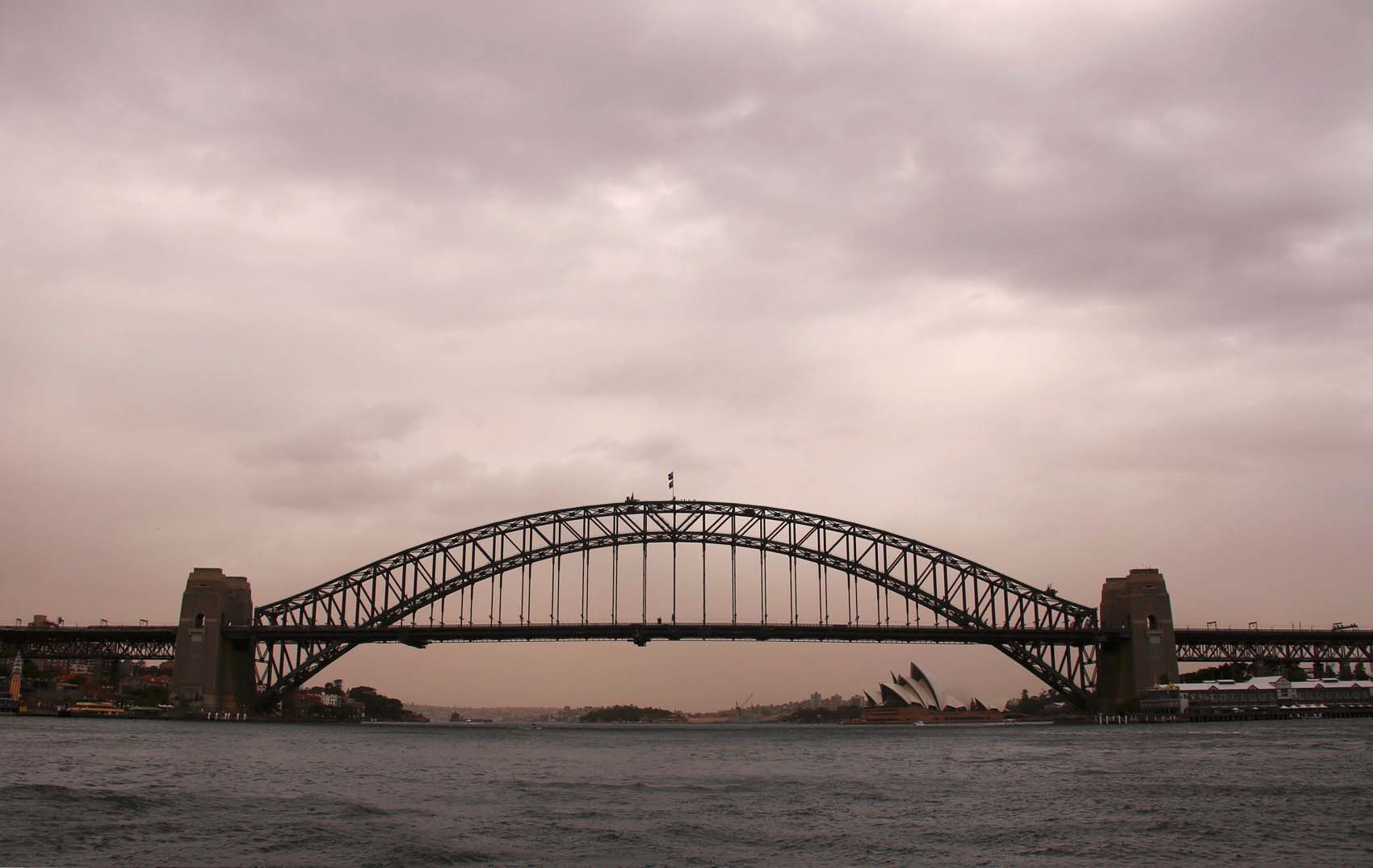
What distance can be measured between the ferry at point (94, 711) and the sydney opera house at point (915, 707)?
78225 millimetres

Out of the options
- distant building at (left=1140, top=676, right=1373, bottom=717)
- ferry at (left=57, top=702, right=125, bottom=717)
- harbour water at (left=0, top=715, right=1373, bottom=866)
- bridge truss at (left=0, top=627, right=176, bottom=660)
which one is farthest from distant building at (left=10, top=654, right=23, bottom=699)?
distant building at (left=1140, top=676, right=1373, bottom=717)

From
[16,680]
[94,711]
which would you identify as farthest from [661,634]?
[16,680]

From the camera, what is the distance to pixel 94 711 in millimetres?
105938

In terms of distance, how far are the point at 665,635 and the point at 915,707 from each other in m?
56.6

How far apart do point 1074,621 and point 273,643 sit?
220 ft

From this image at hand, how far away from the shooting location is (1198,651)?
114 m

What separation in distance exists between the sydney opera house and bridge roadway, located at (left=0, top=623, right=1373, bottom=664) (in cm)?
3294

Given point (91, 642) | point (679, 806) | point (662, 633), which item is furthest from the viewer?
point (91, 642)

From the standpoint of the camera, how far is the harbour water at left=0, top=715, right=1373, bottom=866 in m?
26.2

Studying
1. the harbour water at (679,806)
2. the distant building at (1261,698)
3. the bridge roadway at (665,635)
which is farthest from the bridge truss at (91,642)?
the distant building at (1261,698)

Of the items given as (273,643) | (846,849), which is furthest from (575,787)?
(273,643)

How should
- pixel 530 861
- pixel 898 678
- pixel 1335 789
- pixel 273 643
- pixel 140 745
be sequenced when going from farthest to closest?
pixel 898 678, pixel 273 643, pixel 140 745, pixel 1335 789, pixel 530 861

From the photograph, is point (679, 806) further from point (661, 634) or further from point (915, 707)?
point (915, 707)

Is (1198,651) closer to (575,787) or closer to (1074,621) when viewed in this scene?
(1074,621)
